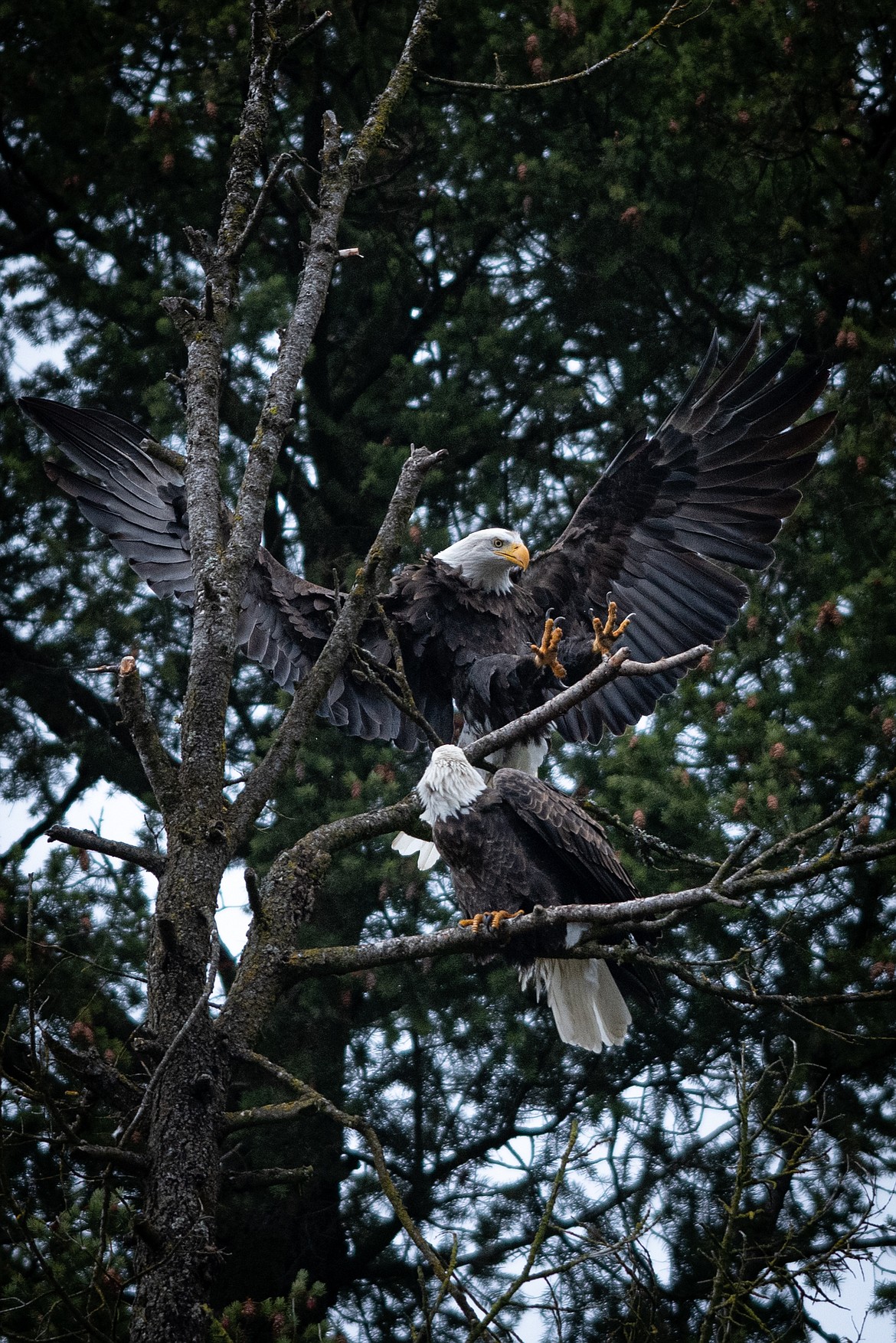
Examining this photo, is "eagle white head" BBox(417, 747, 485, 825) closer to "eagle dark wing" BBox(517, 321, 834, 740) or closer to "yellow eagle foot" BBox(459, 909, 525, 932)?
"yellow eagle foot" BBox(459, 909, 525, 932)

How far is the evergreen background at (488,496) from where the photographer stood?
17.6ft

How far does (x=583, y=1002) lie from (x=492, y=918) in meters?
0.97

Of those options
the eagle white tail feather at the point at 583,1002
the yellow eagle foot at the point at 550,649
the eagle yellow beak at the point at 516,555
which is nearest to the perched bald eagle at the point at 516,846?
the eagle white tail feather at the point at 583,1002

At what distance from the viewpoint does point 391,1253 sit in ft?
19.3

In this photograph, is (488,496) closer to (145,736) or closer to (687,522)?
(687,522)

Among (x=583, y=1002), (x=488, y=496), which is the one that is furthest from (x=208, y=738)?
(x=488, y=496)

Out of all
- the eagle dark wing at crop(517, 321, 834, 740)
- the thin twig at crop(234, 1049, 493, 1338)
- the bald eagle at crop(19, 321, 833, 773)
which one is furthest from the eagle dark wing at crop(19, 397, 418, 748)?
the thin twig at crop(234, 1049, 493, 1338)

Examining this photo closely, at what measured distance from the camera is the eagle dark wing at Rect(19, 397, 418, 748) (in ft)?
15.6

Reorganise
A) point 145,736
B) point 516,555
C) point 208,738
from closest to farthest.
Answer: point 145,736, point 208,738, point 516,555

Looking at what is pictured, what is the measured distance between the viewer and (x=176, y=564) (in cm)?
497

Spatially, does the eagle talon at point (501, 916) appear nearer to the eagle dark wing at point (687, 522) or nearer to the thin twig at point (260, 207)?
the eagle dark wing at point (687, 522)

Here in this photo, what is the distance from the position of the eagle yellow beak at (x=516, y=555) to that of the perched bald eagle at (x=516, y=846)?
1.08 meters

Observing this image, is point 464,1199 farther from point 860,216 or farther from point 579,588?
point 860,216

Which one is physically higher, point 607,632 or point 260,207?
point 260,207
